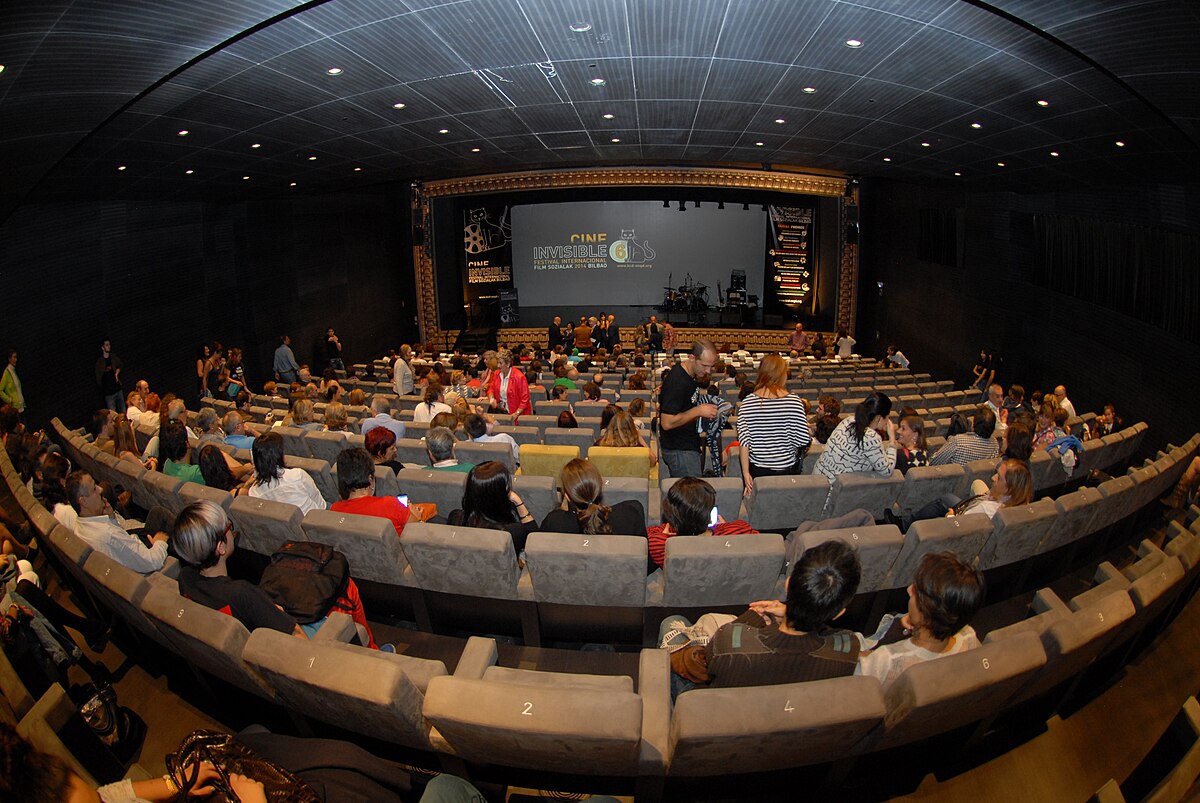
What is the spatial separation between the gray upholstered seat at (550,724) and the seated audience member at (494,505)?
1354 mm

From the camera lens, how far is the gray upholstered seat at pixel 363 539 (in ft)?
10.8

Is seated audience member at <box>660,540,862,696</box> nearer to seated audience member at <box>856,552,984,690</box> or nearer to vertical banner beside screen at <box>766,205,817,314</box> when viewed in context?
seated audience member at <box>856,552,984,690</box>

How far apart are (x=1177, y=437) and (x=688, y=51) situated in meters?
7.29

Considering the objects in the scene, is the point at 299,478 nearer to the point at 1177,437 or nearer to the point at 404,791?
the point at 404,791

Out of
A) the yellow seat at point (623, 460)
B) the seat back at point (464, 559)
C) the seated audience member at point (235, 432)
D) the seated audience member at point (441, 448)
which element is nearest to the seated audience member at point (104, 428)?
the seated audience member at point (235, 432)

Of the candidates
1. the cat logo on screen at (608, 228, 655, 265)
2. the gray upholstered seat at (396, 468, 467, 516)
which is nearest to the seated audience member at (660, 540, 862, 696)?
the gray upholstered seat at (396, 468, 467, 516)

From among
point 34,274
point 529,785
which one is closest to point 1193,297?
point 529,785

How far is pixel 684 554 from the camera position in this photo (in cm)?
303

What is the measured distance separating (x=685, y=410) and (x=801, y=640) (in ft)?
9.07

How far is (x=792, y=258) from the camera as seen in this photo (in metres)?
18.4

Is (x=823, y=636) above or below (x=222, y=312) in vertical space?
below

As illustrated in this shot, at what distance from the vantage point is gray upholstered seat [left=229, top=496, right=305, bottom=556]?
11.6 ft

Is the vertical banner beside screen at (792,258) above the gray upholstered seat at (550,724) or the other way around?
above

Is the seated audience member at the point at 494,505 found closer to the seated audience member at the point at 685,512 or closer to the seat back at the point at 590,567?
the seat back at the point at 590,567
